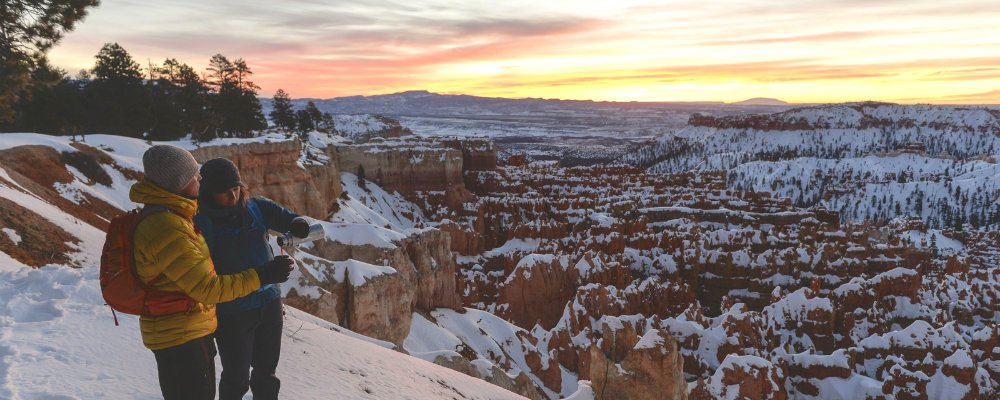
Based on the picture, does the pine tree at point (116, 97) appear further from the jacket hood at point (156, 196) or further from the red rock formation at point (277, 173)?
the jacket hood at point (156, 196)

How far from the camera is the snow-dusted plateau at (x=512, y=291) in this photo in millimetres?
7059

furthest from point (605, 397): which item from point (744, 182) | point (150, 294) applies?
point (744, 182)

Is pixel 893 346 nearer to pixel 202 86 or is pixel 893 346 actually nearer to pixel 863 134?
pixel 202 86

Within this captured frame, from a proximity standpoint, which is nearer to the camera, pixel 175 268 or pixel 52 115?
pixel 175 268

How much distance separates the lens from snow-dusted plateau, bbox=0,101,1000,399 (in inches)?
278

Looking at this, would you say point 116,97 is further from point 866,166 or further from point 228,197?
point 866,166

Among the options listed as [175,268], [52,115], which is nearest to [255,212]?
[175,268]

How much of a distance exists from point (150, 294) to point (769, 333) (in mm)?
31101

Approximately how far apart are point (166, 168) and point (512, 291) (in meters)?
30.6

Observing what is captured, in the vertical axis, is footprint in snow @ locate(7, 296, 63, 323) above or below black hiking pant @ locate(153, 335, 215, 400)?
below

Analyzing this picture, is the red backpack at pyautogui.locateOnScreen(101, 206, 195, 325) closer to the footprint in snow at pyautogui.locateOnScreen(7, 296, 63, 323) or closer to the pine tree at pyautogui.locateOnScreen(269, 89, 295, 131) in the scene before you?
the footprint in snow at pyautogui.locateOnScreen(7, 296, 63, 323)

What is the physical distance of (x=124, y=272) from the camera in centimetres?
345

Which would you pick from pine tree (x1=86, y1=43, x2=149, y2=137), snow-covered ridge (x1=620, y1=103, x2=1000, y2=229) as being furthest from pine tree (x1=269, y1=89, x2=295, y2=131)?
snow-covered ridge (x1=620, y1=103, x2=1000, y2=229)

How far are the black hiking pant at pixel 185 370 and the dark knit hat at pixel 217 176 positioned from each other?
3.47ft
